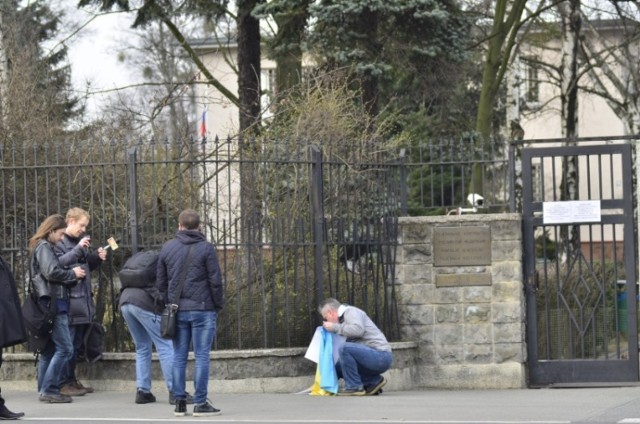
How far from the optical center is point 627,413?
11.1m

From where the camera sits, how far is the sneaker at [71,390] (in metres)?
12.9

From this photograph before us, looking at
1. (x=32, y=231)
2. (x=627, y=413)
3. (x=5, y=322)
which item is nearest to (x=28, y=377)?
(x=32, y=231)

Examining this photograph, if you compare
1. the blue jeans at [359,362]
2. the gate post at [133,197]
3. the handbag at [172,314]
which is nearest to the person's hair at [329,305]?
the blue jeans at [359,362]

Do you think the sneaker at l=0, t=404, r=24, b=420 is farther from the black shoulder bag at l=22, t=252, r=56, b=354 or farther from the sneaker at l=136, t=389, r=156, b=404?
the sneaker at l=136, t=389, r=156, b=404

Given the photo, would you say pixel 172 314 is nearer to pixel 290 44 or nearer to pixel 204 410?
pixel 204 410

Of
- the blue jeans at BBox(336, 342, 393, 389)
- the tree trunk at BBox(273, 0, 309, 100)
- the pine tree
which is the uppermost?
the tree trunk at BBox(273, 0, 309, 100)

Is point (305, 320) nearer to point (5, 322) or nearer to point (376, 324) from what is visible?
point (376, 324)

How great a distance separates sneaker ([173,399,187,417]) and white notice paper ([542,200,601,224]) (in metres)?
4.93

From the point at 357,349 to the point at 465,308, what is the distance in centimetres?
201

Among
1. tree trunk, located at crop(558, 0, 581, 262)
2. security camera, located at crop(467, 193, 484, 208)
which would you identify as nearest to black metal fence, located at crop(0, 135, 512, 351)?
security camera, located at crop(467, 193, 484, 208)

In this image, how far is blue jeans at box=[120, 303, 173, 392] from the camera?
11.8 meters

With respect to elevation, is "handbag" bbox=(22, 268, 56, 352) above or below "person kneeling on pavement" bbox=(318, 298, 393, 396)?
above

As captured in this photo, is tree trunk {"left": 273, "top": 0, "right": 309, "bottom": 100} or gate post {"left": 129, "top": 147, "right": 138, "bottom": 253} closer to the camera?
gate post {"left": 129, "top": 147, "right": 138, "bottom": 253}

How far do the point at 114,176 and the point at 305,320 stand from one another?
2.47 metres
